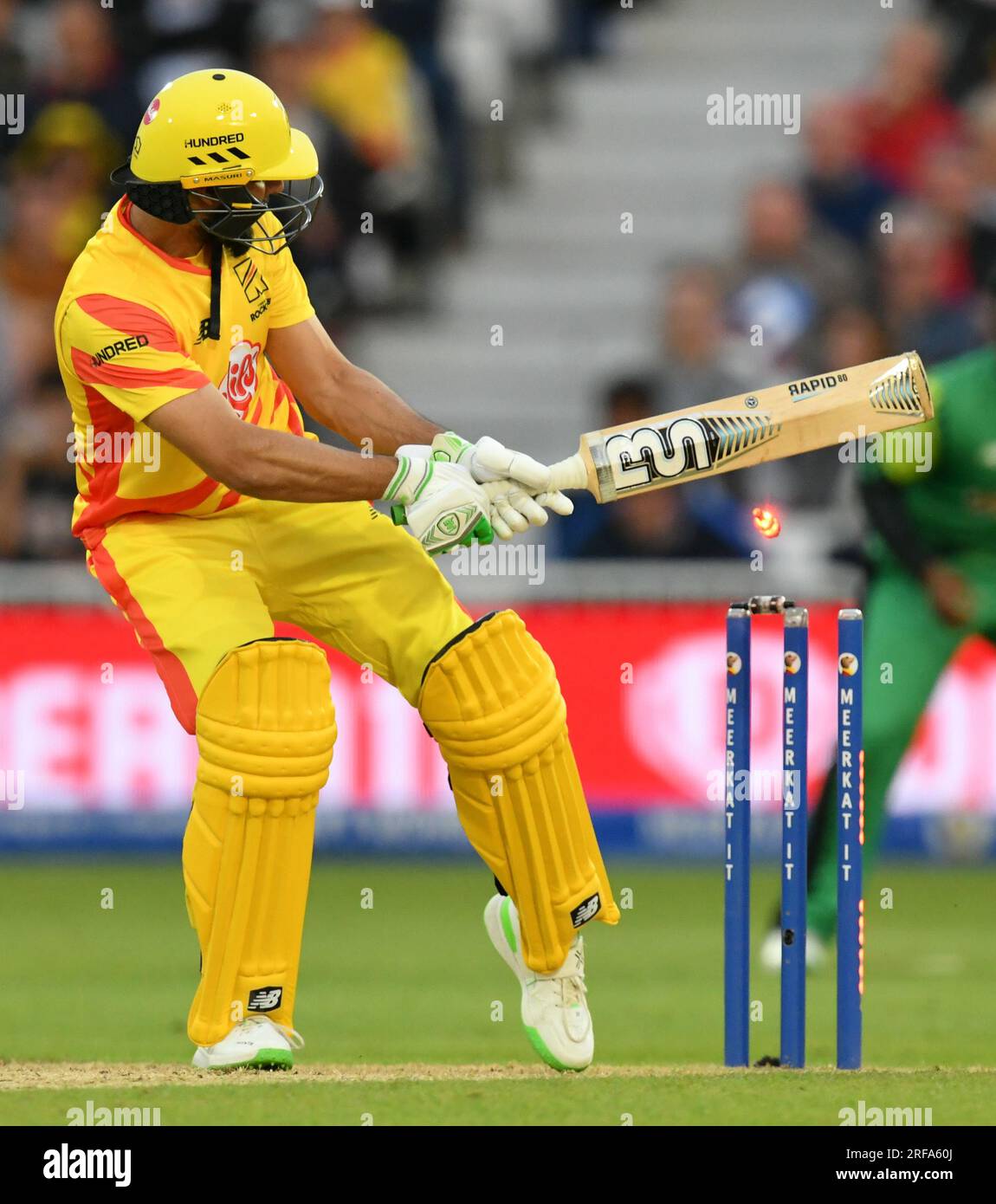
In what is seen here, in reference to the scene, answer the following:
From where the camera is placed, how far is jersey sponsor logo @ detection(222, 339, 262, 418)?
17.1ft

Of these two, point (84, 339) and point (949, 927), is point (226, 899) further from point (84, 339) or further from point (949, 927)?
point (949, 927)

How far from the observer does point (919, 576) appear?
7148 millimetres

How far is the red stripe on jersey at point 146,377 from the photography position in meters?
4.83

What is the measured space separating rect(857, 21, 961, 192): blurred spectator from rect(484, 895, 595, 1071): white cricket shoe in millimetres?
7334

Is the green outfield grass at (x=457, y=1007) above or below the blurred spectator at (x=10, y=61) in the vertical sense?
below

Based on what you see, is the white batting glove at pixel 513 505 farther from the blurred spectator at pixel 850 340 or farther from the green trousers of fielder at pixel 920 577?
the blurred spectator at pixel 850 340

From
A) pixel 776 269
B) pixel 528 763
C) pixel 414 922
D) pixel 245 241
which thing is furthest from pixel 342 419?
pixel 776 269

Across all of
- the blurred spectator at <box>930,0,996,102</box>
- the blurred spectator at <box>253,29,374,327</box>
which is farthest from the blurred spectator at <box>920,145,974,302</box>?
the blurred spectator at <box>253,29,374,327</box>

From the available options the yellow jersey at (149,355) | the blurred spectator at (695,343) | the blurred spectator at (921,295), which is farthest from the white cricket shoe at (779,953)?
the blurred spectator at (921,295)

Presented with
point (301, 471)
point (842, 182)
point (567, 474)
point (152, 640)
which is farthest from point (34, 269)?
point (567, 474)

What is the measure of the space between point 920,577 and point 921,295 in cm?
428

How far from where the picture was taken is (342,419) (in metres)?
5.53

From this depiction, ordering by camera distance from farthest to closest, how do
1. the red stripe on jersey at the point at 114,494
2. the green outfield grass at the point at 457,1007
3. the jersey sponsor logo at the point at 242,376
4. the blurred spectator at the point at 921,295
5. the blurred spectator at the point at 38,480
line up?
the blurred spectator at the point at 921,295 → the blurred spectator at the point at 38,480 → the jersey sponsor logo at the point at 242,376 → the red stripe on jersey at the point at 114,494 → the green outfield grass at the point at 457,1007

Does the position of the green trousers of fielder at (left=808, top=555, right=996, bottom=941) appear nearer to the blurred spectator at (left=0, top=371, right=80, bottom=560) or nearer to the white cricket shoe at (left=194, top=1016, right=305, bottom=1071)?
the white cricket shoe at (left=194, top=1016, right=305, bottom=1071)
